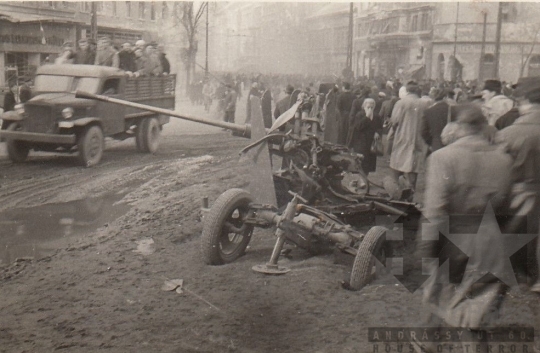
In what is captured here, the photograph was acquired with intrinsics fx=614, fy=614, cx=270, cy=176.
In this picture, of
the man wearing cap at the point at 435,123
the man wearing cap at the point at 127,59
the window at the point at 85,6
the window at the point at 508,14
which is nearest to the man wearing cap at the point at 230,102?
the window at the point at 85,6

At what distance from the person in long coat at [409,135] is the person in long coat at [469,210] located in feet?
15.5

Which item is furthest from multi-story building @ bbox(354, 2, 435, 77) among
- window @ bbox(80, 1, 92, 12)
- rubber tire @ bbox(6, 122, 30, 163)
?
rubber tire @ bbox(6, 122, 30, 163)

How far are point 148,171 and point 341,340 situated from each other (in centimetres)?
653

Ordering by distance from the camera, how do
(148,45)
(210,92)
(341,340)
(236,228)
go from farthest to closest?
(210,92), (148,45), (236,228), (341,340)

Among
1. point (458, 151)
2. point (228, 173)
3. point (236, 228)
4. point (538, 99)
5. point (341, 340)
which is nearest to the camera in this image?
point (458, 151)

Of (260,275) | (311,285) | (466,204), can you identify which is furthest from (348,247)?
(466,204)

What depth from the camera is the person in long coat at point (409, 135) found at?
8.06 m

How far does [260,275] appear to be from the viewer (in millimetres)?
5184

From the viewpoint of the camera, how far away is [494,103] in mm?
7422

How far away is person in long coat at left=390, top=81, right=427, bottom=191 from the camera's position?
8062mm

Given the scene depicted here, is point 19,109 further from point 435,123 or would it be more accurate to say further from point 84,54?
point 435,123

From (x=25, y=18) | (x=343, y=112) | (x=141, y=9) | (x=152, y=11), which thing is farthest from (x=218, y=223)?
(x=152, y=11)

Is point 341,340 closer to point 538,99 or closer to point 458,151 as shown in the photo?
point 458,151

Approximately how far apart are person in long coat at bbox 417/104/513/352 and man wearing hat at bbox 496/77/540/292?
3.28 feet
